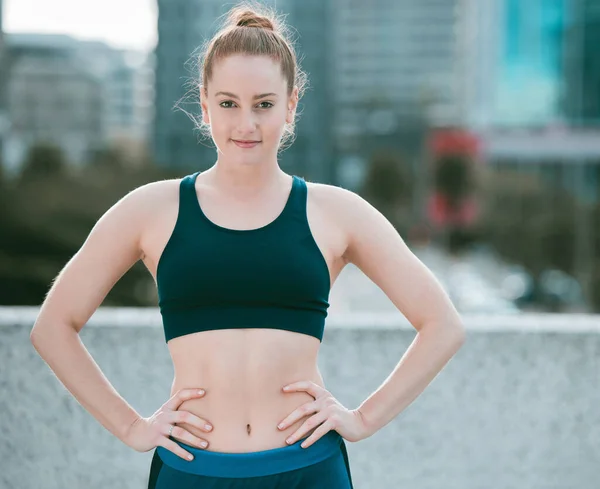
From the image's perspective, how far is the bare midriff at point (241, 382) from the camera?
2.01 m

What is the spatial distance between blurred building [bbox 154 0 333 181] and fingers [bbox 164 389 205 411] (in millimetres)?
67230

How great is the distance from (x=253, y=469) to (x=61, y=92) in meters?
71.2

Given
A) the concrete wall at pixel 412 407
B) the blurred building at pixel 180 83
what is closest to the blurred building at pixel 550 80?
the blurred building at pixel 180 83

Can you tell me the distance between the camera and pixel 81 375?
6.96 ft

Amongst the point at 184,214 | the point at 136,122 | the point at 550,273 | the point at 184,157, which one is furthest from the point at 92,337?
the point at 136,122

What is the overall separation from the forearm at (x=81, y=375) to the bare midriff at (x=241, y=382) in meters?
0.18

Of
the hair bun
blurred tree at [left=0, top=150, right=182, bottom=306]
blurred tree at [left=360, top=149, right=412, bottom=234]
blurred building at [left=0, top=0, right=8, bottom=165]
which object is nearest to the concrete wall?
the hair bun

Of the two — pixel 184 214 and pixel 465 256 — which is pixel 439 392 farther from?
pixel 465 256

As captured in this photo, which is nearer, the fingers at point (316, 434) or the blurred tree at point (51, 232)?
the fingers at point (316, 434)

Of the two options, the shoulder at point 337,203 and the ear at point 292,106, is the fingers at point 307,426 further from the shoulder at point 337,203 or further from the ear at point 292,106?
the ear at point 292,106

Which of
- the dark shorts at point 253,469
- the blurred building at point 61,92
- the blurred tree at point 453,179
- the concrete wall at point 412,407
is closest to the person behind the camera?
the dark shorts at point 253,469

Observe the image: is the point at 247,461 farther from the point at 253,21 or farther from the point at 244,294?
the point at 253,21

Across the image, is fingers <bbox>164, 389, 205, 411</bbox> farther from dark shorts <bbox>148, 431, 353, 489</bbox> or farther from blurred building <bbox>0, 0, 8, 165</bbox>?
blurred building <bbox>0, 0, 8, 165</bbox>

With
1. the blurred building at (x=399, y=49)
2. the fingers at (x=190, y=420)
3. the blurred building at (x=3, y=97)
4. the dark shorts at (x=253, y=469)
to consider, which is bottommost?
the dark shorts at (x=253, y=469)
